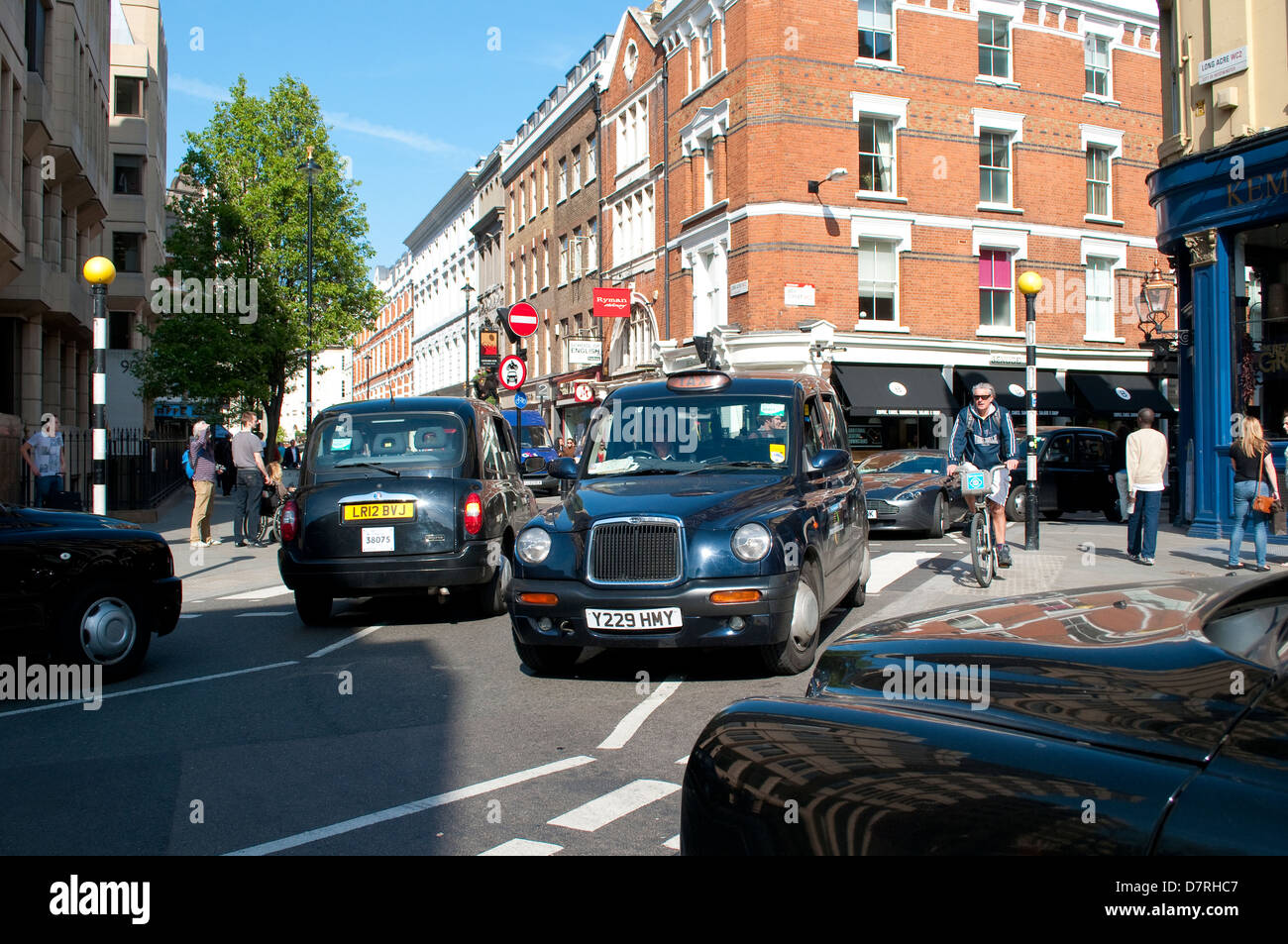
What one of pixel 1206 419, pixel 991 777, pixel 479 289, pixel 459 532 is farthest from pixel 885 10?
pixel 479 289

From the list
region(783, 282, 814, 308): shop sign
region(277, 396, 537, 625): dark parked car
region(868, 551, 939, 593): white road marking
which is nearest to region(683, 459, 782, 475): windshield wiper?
region(277, 396, 537, 625): dark parked car

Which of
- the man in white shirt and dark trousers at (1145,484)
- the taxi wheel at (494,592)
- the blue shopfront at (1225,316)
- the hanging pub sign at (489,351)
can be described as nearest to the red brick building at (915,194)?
the hanging pub sign at (489,351)

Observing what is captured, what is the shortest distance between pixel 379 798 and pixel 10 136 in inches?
903

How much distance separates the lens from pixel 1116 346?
32.8 metres

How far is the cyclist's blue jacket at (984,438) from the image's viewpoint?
11.0m

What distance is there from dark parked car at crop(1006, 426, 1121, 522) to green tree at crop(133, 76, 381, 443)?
28129mm

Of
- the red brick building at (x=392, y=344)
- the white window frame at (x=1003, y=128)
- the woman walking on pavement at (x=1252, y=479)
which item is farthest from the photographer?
the red brick building at (x=392, y=344)

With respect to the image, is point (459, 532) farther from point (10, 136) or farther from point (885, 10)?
point (885, 10)

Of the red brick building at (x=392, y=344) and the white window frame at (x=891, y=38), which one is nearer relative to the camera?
the white window frame at (x=891, y=38)

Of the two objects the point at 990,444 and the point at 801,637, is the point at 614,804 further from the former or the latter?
the point at 990,444

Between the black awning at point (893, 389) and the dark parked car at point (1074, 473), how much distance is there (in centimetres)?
851

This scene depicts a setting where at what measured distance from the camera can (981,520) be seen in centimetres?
1061

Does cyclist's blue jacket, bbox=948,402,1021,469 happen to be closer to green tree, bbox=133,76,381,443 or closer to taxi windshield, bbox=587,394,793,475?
taxi windshield, bbox=587,394,793,475

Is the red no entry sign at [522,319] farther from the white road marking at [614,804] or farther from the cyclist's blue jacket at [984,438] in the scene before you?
the white road marking at [614,804]
